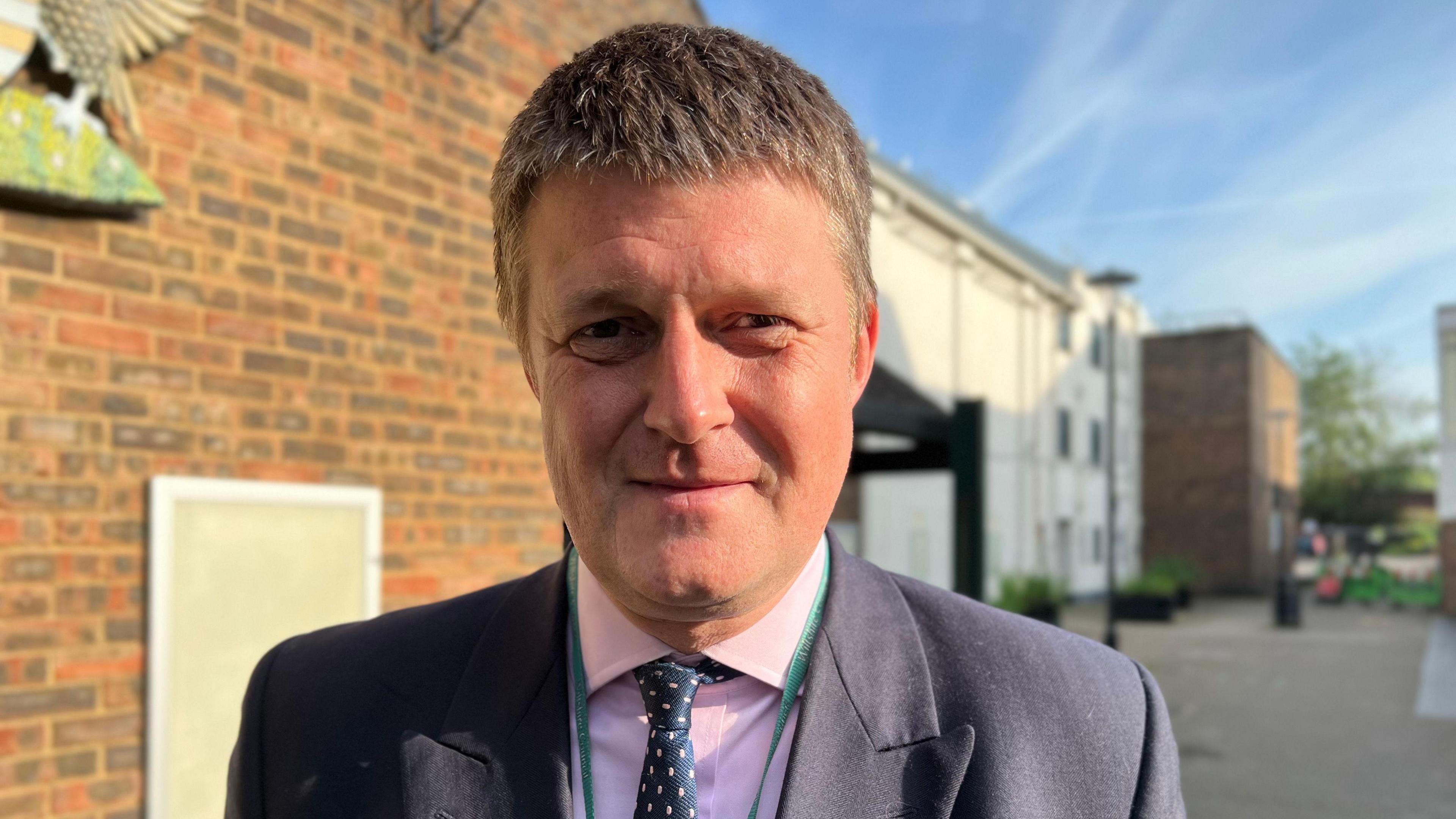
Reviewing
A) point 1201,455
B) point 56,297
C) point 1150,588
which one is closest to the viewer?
point 56,297

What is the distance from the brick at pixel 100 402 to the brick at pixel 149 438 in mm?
43

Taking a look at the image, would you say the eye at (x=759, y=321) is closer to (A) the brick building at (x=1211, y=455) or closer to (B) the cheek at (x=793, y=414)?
(B) the cheek at (x=793, y=414)

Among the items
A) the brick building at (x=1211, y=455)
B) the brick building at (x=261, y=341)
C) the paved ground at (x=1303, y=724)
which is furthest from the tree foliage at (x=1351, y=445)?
the brick building at (x=261, y=341)

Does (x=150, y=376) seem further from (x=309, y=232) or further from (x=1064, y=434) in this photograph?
(x=1064, y=434)

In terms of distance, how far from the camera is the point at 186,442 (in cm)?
331

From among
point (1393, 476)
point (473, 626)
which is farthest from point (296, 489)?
point (1393, 476)

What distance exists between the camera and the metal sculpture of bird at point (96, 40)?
3.01 m

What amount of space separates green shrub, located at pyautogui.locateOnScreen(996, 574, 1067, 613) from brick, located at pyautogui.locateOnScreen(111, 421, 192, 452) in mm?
14242

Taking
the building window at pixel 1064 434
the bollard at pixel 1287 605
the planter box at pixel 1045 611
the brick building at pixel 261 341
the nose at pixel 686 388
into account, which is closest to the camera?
the nose at pixel 686 388

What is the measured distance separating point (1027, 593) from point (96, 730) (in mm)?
15550

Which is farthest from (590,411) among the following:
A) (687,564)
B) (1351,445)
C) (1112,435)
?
(1351,445)

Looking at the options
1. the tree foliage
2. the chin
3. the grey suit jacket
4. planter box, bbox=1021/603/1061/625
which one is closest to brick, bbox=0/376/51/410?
the grey suit jacket

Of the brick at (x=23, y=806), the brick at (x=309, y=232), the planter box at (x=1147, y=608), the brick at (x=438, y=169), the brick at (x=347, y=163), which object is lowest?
the planter box at (x=1147, y=608)

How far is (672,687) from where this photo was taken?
1.43 meters
